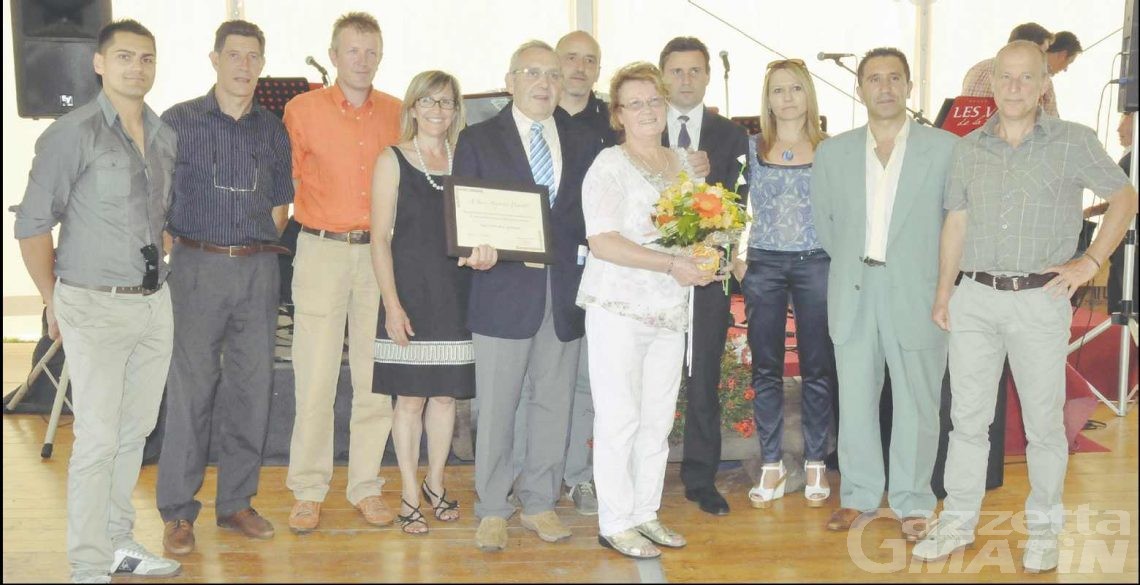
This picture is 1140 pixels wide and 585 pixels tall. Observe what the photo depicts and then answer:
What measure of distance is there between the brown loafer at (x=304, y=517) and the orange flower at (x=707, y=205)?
196cm

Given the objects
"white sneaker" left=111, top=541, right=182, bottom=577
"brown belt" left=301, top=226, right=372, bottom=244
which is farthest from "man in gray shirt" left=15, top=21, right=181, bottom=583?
"brown belt" left=301, top=226, right=372, bottom=244

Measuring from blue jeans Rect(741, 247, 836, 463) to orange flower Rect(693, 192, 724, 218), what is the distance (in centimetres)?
98

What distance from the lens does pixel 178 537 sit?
13.4ft

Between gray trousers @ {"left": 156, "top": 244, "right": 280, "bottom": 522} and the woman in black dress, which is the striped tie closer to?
the woman in black dress

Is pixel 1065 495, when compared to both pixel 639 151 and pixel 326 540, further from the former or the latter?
pixel 326 540

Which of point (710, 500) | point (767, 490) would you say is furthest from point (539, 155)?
point (767, 490)

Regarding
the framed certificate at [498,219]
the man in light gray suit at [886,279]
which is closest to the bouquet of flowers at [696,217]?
the framed certificate at [498,219]

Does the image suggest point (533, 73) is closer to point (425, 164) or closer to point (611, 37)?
point (425, 164)

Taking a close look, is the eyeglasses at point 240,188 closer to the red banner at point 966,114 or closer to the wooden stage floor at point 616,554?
the wooden stage floor at point 616,554

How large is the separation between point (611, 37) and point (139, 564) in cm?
659

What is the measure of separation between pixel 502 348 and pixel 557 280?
1.02 ft

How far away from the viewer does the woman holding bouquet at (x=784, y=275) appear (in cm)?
450

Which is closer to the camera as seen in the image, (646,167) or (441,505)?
(646,167)

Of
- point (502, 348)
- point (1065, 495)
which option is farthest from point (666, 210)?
point (1065, 495)
